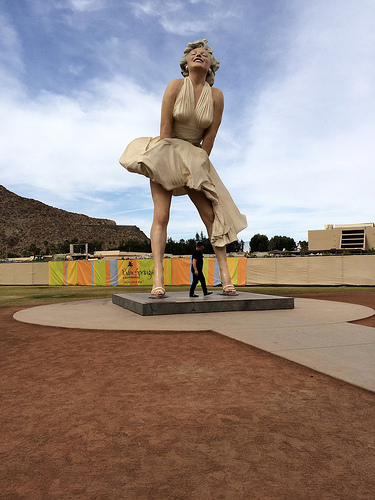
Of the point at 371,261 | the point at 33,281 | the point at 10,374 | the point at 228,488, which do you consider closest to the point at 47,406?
the point at 10,374

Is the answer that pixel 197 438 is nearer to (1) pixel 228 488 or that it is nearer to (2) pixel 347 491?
(1) pixel 228 488

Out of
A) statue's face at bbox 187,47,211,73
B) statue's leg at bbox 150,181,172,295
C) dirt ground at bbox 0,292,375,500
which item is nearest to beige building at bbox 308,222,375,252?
statue's face at bbox 187,47,211,73

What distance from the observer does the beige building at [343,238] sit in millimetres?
107688

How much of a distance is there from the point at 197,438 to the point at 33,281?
87.1 ft

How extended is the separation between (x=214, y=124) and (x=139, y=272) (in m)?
14.6

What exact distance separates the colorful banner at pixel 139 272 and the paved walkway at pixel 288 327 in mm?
12552

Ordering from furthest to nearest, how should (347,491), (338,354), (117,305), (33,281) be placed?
(33,281)
(117,305)
(338,354)
(347,491)

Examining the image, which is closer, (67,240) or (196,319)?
(196,319)

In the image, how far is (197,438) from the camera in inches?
94.4

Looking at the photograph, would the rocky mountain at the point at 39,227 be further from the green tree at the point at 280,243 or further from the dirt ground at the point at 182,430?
the dirt ground at the point at 182,430

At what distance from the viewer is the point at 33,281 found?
26.6 meters

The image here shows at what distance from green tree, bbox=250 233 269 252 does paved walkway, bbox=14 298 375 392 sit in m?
118

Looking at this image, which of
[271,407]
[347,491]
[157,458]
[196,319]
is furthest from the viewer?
[196,319]

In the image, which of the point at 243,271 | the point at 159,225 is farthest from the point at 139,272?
the point at 159,225
